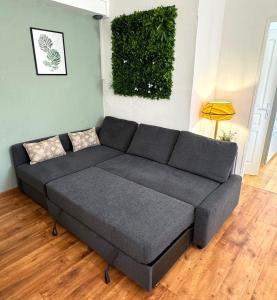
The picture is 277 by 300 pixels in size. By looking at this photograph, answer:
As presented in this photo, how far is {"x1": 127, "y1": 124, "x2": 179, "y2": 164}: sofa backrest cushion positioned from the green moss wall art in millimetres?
481

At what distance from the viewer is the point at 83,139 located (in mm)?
3279

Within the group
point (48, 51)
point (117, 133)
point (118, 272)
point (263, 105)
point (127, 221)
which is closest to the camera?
point (127, 221)

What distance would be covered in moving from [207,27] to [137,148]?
172 centimetres

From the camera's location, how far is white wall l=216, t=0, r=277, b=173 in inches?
103

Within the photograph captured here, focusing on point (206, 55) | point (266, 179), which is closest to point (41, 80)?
point (206, 55)

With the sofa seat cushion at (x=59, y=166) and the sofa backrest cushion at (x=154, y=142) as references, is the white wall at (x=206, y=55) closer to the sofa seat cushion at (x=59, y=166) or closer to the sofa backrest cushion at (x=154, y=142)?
the sofa backrest cushion at (x=154, y=142)

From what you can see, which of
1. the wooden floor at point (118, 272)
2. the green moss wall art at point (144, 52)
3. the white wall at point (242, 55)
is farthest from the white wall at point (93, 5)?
the wooden floor at point (118, 272)

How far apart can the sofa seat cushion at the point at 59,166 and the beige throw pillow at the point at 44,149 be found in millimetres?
87

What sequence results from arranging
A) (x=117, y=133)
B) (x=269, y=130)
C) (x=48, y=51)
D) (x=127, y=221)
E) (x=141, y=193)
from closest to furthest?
(x=127, y=221) < (x=141, y=193) < (x=48, y=51) < (x=117, y=133) < (x=269, y=130)

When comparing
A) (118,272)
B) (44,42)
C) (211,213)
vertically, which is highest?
(44,42)

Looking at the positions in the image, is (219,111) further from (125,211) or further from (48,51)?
(48,51)

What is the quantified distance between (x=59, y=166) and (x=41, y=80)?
1.19 meters

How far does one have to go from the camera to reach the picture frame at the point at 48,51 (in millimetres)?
2736

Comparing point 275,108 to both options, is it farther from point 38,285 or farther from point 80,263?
→ point 38,285
